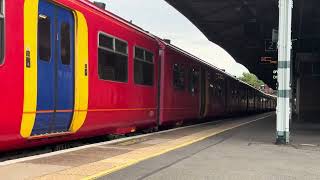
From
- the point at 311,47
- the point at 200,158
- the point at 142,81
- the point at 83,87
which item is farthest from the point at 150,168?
the point at 311,47

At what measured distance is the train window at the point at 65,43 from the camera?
1089 cm

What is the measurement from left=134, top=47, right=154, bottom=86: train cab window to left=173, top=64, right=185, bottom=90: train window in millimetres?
3214

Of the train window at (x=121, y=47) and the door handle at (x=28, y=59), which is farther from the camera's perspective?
the train window at (x=121, y=47)

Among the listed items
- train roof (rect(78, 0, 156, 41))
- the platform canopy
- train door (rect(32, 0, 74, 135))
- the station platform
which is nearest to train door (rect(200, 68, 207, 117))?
the platform canopy

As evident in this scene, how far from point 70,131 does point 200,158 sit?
2.64 metres

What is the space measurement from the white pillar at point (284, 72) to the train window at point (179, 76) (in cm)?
545

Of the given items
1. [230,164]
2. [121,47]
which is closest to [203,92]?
[121,47]

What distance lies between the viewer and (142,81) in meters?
16.5

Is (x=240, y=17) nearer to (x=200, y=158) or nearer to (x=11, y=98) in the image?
(x=200, y=158)

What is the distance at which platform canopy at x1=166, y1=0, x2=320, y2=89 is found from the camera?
93.9 feet

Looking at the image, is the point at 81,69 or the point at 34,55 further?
the point at 81,69

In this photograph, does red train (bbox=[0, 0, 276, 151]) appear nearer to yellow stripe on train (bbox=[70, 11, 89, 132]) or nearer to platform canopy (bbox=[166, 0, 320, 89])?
yellow stripe on train (bbox=[70, 11, 89, 132])

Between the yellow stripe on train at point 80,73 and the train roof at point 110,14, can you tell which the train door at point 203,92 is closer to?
the train roof at point 110,14

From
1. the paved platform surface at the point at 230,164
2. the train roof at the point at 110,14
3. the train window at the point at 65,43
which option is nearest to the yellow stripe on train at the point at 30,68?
the train window at the point at 65,43
